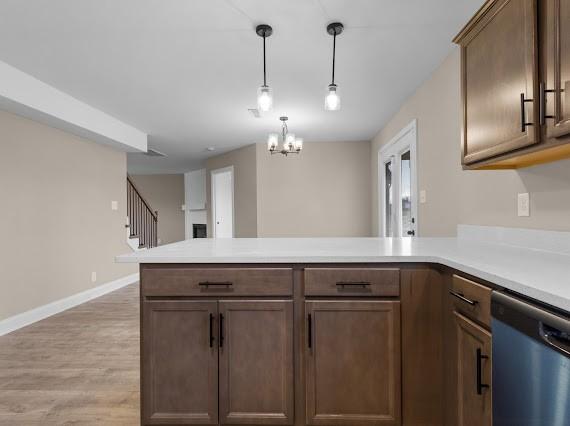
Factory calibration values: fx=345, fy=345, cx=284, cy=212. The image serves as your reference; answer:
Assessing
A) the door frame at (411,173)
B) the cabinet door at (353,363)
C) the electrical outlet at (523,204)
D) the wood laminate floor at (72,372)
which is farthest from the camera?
the door frame at (411,173)

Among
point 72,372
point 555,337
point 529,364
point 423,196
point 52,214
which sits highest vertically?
point 423,196

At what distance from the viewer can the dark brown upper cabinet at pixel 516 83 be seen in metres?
1.21

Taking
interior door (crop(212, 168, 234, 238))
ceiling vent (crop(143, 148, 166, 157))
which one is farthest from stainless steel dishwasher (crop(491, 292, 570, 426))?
interior door (crop(212, 168, 234, 238))

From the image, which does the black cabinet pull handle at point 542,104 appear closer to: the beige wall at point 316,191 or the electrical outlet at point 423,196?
the electrical outlet at point 423,196

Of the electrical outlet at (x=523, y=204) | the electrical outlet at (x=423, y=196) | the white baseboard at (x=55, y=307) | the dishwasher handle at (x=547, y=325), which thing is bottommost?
the white baseboard at (x=55, y=307)

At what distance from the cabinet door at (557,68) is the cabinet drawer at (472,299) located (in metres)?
0.61

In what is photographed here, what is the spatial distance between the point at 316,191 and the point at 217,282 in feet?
15.5

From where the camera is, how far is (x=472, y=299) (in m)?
1.28

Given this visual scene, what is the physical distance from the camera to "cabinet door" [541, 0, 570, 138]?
1.16 m

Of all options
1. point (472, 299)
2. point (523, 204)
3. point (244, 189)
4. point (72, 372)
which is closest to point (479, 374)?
point (472, 299)

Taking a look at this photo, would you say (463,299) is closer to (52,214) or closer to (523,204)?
(523,204)

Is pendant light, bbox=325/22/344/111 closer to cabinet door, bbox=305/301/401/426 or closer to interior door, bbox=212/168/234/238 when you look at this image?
cabinet door, bbox=305/301/401/426

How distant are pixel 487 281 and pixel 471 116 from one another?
0.97 m

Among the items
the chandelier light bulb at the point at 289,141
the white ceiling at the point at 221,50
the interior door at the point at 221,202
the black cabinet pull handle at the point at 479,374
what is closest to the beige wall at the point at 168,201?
the interior door at the point at 221,202
